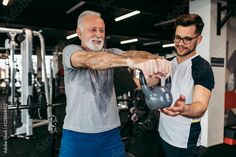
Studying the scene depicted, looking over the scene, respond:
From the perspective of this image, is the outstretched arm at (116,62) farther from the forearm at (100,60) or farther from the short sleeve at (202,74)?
the short sleeve at (202,74)

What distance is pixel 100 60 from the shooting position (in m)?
1.02

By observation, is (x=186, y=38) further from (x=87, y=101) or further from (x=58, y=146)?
(x=58, y=146)

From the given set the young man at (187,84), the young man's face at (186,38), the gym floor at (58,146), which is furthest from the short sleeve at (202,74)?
the gym floor at (58,146)

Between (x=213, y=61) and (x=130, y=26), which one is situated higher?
(x=130, y=26)

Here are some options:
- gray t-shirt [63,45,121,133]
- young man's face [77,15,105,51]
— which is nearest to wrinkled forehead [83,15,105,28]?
young man's face [77,15,105,51]

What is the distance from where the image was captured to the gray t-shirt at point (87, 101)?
1361mm

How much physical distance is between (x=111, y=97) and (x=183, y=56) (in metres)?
0.54

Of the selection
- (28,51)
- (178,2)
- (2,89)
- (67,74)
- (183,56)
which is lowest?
(2,89)

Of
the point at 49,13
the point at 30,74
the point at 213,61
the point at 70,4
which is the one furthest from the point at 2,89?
the point at 213,61

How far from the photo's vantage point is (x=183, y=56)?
148 centimetres

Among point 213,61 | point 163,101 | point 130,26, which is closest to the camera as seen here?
point 163,101

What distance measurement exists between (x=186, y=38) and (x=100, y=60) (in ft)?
2.04

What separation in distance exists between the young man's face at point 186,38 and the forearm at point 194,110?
0.38m

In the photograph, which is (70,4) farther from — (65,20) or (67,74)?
(67,74)
